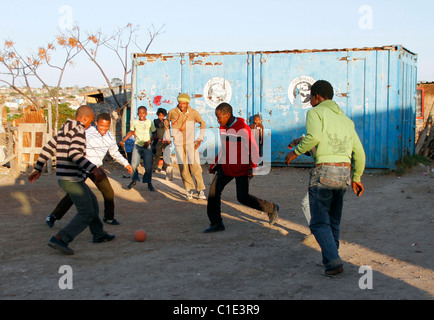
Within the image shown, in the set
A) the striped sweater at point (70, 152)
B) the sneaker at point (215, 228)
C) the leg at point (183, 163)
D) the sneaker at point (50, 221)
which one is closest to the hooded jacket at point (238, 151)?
the sneaker at point (215, 228)

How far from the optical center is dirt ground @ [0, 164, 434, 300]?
403 cm

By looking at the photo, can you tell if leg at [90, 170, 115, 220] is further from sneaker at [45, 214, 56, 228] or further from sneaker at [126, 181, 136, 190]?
sneaker at [126, 181, 136, 190]

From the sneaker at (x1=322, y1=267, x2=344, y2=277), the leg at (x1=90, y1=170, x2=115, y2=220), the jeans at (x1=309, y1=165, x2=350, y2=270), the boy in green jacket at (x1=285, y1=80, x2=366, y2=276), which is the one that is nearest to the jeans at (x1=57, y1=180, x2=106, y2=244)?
the leg at (x1=90, y1=170, x2=115, y2=220)

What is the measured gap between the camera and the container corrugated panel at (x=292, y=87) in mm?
12344

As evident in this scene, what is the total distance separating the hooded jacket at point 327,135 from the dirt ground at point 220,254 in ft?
3.74

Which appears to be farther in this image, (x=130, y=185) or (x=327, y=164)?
(x=130, y=185)

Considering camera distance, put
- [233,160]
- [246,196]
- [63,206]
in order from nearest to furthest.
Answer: [233,160] → [246,196] → [63,206]

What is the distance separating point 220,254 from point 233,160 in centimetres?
141

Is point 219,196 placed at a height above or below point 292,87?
below

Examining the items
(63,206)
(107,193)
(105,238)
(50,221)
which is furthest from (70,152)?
(50,221)

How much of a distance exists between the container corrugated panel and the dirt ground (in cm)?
394

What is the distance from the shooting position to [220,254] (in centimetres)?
526

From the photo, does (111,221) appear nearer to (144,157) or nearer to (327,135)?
(144,157)
